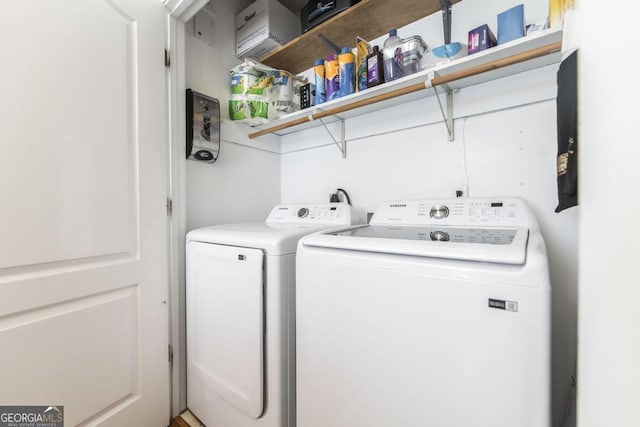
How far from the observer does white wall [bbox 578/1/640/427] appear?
367 millimetres

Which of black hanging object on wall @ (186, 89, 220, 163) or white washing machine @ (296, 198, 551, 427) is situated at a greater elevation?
black hanging object on wall @ (186, 89, 220, 163)

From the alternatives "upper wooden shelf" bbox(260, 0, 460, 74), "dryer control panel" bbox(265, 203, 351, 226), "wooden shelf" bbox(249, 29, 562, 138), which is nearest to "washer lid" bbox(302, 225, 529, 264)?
"dryer control panel" bbox(265, 203, 351, 226)

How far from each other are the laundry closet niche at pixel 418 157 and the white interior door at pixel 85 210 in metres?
0.30

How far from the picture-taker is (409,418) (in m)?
0.78

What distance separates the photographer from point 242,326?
45.8 inches

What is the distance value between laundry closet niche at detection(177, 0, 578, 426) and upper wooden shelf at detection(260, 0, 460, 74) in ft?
0.25

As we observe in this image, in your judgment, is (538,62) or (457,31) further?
(457,31)

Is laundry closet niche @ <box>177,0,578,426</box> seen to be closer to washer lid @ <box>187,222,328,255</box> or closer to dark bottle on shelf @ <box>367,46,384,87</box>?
dark bottle on shelf @ <box>367,46,384,87</box>

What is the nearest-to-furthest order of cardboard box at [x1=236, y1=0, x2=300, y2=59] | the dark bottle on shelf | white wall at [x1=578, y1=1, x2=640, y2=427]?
white wall at [x1=578, y1=1, x2=640, y2=427] → the dark bottle on shelf → cardboard box at [x1=236, y1=0, x2=300, y2=59]

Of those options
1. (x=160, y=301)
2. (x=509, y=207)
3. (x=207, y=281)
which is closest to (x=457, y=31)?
(x=509, y=207)

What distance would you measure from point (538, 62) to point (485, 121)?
0.30 meters

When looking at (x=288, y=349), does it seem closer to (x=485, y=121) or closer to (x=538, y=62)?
(x=485, y=121)

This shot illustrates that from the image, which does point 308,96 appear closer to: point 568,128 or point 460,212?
point 460,212

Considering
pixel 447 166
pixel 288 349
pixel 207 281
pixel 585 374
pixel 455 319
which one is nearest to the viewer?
pixel 585 374
